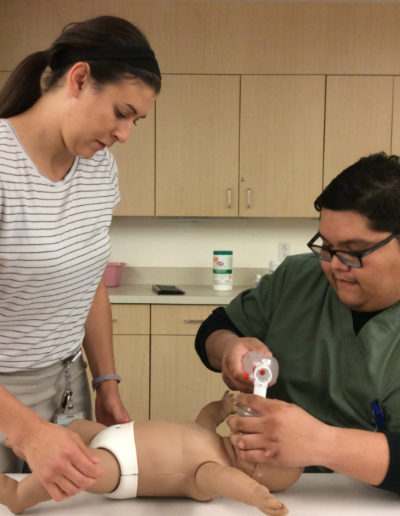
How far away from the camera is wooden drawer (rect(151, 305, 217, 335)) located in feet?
10.9

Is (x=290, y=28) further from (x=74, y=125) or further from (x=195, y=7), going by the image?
(x=74, y=125)

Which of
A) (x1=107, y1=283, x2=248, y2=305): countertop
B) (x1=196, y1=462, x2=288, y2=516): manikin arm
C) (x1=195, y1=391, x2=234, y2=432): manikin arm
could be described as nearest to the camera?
(x1=196, y1=462, x2=288, y2=516): manikin arm

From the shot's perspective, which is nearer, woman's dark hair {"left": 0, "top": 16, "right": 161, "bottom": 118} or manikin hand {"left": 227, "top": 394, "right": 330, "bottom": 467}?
manikin hand {"left": 227, "top": 394, "right": 330, "bottom": 467}

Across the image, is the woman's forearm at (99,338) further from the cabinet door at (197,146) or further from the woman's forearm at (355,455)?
the cabinet door at (197,146)

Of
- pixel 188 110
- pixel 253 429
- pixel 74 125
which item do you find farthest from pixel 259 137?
pixel 253 429

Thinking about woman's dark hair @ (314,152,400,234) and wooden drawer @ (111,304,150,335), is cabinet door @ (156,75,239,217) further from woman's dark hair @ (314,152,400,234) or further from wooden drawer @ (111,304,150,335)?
woman's dark hair @ (314,152,400,234)

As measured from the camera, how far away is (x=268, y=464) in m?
1.06

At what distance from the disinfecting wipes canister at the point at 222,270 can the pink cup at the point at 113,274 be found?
60 centimetres

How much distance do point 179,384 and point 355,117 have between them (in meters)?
1.92

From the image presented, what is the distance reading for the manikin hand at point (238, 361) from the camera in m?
1.24

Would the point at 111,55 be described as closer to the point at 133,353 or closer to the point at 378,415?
the point at 378,415

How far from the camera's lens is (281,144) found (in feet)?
11.6

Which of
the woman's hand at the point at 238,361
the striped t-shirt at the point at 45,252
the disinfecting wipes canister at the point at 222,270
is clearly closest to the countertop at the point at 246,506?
the woman's hand at the point at 238,361

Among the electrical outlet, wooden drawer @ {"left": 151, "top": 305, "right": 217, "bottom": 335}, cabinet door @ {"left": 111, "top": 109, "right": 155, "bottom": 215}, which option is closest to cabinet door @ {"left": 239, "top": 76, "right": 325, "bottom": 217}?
the electrical outlet
